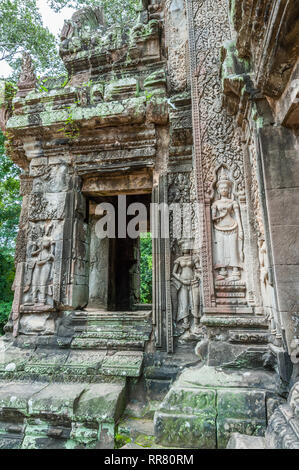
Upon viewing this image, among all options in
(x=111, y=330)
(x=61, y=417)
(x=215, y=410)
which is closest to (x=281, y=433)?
(x=215, y=410)

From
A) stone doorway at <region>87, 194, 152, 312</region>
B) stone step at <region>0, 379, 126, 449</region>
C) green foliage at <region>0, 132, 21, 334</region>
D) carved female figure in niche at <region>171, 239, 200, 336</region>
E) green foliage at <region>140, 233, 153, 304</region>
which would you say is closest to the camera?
stone step at <region>0, 379, 126, 449</region>

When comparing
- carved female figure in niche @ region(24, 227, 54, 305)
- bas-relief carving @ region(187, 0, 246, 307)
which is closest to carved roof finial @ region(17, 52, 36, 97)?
carved female figure in niche @ region(24, 227, 54, 305)

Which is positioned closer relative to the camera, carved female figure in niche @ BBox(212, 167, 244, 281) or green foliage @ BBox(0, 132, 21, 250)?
carved female figure in niche @ BBox(212, 167, 244, 281)

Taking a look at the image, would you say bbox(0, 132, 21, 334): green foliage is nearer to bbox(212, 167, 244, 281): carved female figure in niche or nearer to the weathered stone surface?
bbox(212, 167, 244, 281): carved female figure in niche

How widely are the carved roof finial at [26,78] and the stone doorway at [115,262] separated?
2.29 metres

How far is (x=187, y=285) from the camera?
391cm

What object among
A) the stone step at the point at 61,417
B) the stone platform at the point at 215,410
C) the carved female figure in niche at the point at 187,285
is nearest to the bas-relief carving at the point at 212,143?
the carved female figure in niche at the point at 187,285

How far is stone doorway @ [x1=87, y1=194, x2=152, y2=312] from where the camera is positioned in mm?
5664

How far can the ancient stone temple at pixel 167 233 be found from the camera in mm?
2574

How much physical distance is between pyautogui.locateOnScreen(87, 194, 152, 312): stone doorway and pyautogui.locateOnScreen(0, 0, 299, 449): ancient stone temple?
6cm

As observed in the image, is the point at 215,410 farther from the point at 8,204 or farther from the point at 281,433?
the point at 8,204

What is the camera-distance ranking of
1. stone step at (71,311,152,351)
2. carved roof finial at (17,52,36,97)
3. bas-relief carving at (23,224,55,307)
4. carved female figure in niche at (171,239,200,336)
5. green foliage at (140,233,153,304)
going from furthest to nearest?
green foliage at (140,233,153,304) < carved roof finial at (17,52,36,97) < bas-relief carving at (23,224,55,307) < stone step at (71,311,152,351) < carved female figure in niche at (171,239,200,336)

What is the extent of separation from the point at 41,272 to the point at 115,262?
3032mm

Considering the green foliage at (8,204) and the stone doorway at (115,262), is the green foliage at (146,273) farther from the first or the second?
the green foliage at (8,204)
